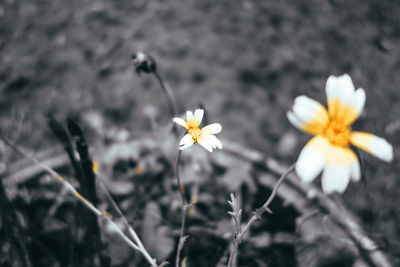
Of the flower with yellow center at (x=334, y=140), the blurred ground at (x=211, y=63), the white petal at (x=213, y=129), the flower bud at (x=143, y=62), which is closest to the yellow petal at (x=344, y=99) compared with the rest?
the flower with yellow center at (x=334, y=140)

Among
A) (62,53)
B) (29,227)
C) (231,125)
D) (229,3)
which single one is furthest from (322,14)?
(29,227)

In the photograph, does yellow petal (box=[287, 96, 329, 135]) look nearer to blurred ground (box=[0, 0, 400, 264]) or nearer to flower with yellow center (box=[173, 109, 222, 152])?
flower with yellow center (box=[173, 109, 222, 152])

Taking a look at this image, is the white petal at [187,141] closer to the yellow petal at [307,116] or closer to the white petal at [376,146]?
the yellow petal at [307,116]

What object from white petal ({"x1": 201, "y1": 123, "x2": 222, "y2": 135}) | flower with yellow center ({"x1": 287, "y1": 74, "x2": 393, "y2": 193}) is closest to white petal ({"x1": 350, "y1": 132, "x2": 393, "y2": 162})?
flower with yellow center ({"x1": 287, "y1": 74, "x2": 393, "y2": 193})

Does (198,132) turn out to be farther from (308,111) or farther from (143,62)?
(143,62)

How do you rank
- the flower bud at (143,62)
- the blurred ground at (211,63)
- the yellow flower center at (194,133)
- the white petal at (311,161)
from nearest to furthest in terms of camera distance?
the white petal at (311,161) → the yellow flower center at (194,133) → the flower bud at (143,62) → the blurred ground at (211,63)

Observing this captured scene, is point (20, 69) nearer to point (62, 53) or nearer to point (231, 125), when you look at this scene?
point (62, 53)

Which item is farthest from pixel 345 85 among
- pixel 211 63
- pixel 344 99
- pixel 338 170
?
pixel 211 63
